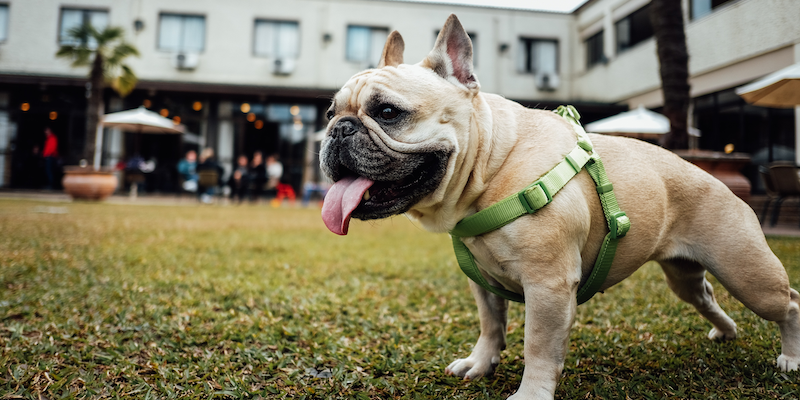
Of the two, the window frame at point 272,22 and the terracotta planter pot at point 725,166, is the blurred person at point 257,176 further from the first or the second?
the terracotta planter pot at point 725,166

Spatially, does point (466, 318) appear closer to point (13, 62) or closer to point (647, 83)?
point (647, 83)

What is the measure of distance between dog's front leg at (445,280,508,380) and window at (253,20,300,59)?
66.6ft

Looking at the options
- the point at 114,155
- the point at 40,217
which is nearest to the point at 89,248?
the point at 40,217

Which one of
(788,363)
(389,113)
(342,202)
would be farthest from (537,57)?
(342,202)

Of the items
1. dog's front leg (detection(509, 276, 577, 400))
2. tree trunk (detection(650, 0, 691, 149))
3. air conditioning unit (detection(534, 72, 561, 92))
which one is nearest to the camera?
dog's front leg (detection(509, 276, 577, 400))

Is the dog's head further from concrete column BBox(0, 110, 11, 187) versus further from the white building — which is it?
concrete column BBox(0, 110, 11, 187)

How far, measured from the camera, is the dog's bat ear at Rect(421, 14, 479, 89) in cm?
186

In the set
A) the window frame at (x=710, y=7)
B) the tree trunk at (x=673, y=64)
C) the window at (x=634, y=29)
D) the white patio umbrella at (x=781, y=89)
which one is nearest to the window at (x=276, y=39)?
the window at (x=634, y=29)

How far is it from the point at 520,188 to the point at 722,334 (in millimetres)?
1656

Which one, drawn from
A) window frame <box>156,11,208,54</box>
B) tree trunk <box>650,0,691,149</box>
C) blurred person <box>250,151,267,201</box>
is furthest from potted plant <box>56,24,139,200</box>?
tree trunk <box>650,0,691,149</box>

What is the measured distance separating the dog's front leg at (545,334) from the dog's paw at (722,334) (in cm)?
137

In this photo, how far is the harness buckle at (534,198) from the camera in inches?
64.3

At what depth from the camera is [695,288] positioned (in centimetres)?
222

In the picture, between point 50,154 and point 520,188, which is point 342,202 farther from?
point 50,154
